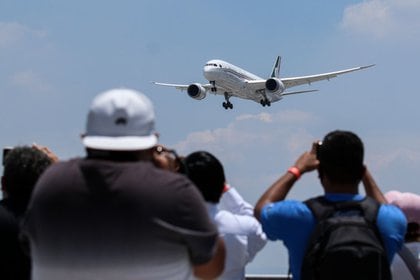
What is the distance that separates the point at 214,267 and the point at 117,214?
579 millimetres

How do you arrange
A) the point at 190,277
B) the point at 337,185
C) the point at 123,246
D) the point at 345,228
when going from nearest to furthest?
the point at 123,246
the point at 190,277
the point at 345,228
the point at 337,185

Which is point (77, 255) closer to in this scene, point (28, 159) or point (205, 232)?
point (205, 232)

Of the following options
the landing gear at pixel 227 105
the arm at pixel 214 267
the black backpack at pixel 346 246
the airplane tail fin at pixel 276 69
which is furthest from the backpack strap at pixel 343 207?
the airplane tail fin at pixel 276 69

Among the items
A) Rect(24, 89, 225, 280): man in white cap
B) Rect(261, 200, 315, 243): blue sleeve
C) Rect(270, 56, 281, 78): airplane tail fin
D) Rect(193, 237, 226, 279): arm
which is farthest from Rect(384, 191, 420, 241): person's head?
Rect(270, 56, 281, 78): airplane tail fin

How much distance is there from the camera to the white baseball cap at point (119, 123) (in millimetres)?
3404

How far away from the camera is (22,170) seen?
441 centimetres

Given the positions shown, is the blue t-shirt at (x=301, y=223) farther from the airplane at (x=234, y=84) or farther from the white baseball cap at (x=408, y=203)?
the airplane at (x=234, y=84)

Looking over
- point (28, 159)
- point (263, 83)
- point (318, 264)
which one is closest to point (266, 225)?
point (318, 264)

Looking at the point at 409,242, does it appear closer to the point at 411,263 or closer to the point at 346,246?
the point at 411,263

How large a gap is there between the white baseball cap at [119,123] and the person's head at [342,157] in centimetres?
129

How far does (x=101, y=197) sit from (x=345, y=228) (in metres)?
1.46

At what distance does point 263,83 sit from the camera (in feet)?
200

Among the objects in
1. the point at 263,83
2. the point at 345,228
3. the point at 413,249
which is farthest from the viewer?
the point at 263,83

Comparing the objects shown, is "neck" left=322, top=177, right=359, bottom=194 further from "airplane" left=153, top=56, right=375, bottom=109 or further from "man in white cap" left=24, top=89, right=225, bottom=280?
"airplane" left=153, top=56, right=375, bottom=109
